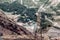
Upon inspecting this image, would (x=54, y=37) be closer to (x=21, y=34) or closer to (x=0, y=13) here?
(x=21, y=34)

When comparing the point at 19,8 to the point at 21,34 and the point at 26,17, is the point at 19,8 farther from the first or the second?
the point at 21,34

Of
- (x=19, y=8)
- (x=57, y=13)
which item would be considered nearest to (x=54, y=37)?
(x=57, y=13)

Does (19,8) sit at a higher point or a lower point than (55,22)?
higher

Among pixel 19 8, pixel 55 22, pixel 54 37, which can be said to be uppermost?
pixel 19 8

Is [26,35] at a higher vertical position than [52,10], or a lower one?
lower

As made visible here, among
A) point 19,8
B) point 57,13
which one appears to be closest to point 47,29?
point 57,13
